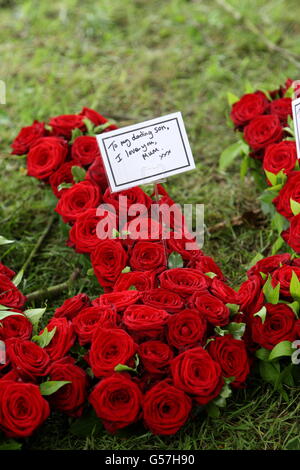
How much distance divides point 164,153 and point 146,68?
171 cm

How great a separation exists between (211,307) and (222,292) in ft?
0.24

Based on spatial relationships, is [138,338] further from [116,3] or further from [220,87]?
[116,3]

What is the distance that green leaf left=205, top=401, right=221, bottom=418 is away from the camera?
153 cm

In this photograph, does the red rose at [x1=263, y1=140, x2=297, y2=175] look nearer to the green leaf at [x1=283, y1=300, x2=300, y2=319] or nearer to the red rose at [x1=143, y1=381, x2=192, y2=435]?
the green leaf at [x1=283, y1=300, x2=300, y2=319]

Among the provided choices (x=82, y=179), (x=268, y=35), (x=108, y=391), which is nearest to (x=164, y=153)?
(x=82, y=179)

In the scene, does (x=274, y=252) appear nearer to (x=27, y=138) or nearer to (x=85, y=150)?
(x=85, y=150)

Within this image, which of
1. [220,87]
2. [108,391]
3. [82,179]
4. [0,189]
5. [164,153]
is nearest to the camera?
[108,391]

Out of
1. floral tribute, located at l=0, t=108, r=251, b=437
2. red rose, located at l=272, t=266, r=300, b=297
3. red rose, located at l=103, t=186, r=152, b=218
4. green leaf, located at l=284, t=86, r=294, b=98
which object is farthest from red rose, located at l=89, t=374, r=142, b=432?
green leaf, located at l=284, t=86, r=294, b=98

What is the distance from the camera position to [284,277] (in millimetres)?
1633

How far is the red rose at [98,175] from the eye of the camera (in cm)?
197

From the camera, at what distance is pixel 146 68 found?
131 inches

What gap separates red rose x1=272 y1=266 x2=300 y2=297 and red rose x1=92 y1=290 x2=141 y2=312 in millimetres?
345

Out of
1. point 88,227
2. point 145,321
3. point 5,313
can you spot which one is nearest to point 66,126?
point 88,227

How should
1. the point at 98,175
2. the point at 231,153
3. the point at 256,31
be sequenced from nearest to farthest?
the point at 98,175 → the point at 231,153 → the point at 256,31
